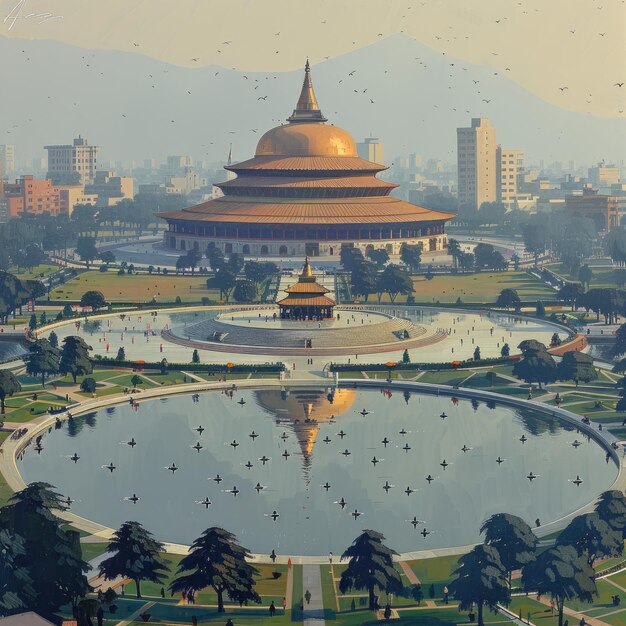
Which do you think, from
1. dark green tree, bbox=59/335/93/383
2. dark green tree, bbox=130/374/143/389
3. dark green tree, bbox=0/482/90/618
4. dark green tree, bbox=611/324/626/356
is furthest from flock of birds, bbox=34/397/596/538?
dark green tree, bbox=611/324/626/356

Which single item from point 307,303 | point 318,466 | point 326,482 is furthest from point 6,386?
point 307,303

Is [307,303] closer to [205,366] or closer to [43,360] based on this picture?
[205,366]

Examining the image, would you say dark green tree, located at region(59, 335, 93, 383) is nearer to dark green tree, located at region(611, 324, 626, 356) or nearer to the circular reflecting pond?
the circular reflecting pond

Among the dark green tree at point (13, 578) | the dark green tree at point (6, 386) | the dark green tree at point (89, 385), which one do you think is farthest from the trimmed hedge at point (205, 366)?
the dark green tree at point (13, 578)

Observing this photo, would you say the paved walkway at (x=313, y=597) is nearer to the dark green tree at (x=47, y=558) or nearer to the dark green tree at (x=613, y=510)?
the dark green tree at (x=47, y=558)

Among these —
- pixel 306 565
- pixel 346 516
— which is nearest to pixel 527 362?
pixel 346 516

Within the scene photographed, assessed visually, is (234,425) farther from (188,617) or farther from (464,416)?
(188,617)
